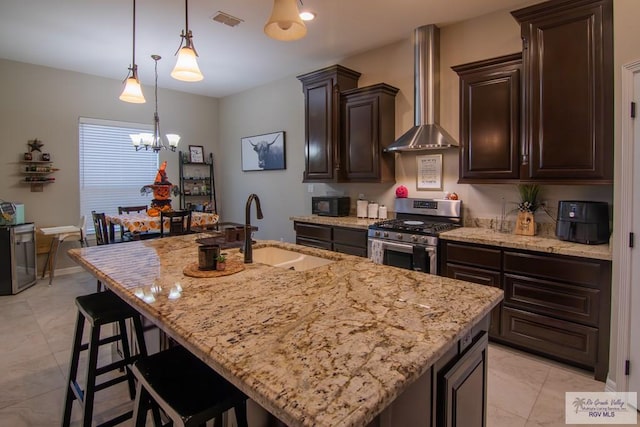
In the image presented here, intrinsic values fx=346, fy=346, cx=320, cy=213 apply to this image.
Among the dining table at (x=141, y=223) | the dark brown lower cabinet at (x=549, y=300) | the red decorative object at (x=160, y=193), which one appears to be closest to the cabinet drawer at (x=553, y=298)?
the dark brown lower cabinet at (x=549, y=300)

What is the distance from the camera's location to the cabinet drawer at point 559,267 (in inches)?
89.5

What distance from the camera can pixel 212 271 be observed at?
162 centimetres

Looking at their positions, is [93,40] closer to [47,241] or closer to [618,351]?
[47,241]

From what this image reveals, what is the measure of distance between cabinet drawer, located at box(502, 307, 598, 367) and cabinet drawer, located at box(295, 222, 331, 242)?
75.1 inches

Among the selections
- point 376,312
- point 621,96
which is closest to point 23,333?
point 376,312

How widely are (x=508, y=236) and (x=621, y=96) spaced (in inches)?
47.4

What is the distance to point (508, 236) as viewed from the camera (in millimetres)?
2838

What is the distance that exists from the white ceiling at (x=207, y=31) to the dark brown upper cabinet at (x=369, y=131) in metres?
0.63

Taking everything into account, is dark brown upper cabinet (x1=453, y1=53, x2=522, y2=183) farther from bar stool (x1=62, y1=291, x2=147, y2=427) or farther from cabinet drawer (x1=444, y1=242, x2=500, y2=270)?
bar stool (x1=62, y1=291, x2=147, y2=427)

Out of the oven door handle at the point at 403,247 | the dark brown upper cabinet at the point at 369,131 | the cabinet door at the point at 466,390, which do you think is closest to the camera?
the cabinet door at the point at 466,390

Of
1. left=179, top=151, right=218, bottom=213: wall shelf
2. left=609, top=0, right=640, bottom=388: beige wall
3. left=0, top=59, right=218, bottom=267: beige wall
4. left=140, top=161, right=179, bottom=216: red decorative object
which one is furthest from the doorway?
left=0, top=59, right=218, bottom=267: beige wall

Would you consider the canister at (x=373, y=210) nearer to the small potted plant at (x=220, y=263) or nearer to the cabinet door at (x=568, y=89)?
the cabinet door at (x=568, y=89)

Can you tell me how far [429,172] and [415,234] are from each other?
886 mm

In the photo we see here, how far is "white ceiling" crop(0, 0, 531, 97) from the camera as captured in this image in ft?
10.2
